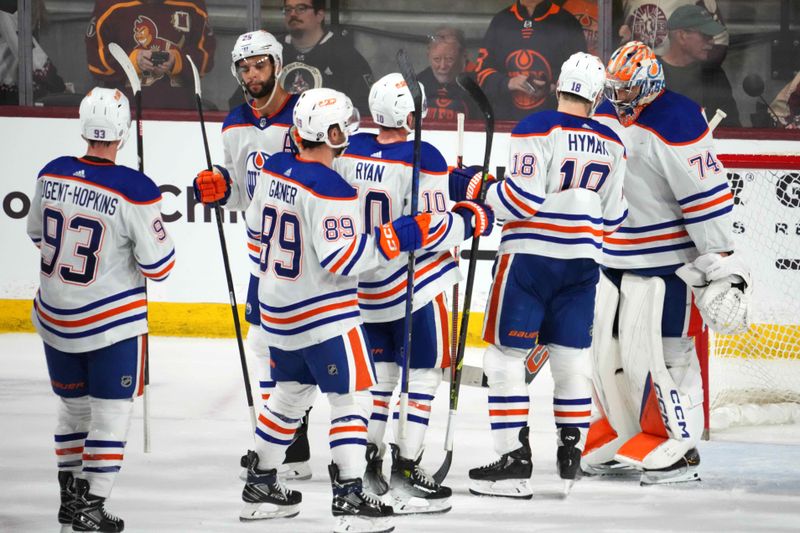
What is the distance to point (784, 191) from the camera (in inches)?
221

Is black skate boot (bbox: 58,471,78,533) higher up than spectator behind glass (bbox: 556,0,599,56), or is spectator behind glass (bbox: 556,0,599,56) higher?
spectator behind glass (bbox: 556,0,599,56)

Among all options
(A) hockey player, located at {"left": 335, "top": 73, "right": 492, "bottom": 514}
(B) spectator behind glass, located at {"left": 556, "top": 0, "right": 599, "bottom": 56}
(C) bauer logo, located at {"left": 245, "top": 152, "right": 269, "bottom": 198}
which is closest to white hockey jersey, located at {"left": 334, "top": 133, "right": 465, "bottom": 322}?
(A) hockey player, located at {"left": 335, "top": 73, "right": 492, "bottom": 514}

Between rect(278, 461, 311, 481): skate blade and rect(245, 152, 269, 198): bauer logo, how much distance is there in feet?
3.00

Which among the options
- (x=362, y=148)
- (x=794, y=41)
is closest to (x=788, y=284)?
(x=794, y=41)

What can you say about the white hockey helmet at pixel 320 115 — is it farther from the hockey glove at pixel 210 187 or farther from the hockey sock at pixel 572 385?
the hockey sock at pixel 572 385

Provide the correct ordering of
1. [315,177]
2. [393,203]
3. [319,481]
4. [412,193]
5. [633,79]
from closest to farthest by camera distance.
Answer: [315,177] < [412,193] < [393,203] < [633,79] < [319,481]

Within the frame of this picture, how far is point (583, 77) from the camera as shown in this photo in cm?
381

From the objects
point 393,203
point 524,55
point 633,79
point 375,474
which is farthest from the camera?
point 524,55

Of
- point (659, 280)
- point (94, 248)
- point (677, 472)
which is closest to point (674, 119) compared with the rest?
point (659, 280)

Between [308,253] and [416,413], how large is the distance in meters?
0.72

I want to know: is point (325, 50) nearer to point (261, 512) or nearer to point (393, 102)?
point (393, 102)

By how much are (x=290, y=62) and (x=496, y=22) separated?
1.07 meters

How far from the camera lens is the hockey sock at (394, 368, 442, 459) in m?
3.84

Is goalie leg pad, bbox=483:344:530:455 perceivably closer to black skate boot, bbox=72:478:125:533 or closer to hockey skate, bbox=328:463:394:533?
hockey skate, bbox=328:463:394:533
